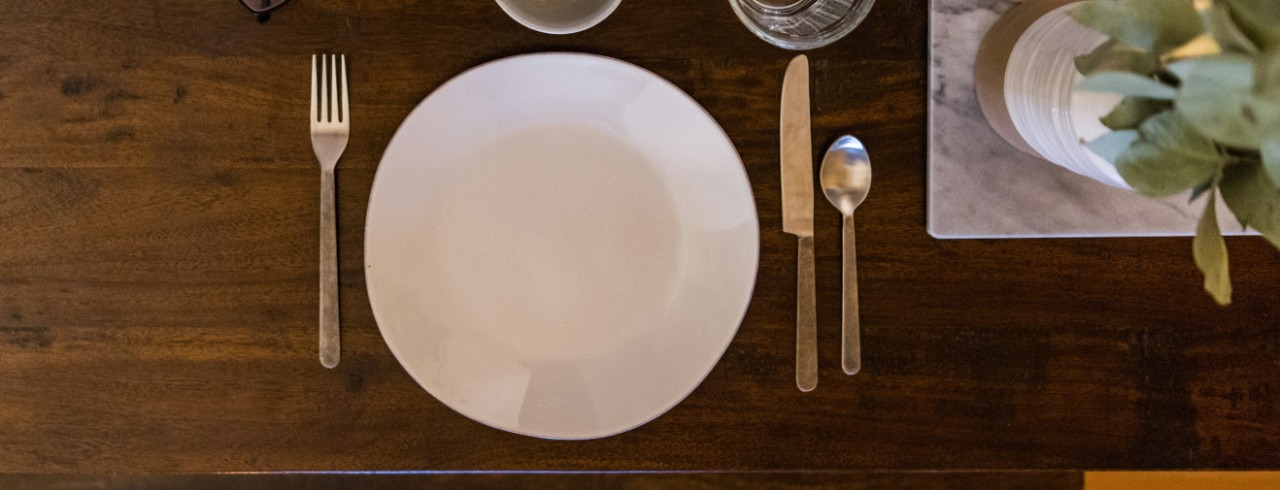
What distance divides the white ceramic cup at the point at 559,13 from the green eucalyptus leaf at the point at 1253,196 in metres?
0.39

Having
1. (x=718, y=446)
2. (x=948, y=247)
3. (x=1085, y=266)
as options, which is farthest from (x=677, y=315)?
(x=1085, y=266)

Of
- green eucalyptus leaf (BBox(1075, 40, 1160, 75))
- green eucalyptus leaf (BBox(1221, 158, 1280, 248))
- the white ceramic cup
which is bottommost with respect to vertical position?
the white ceramic cup

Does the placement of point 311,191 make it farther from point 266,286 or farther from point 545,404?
point 545,404

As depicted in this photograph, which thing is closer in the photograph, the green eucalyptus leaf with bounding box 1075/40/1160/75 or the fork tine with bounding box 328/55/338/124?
the green eucalyptus leaf with bounding box 1075/40/1160/75

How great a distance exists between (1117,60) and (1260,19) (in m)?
0.05

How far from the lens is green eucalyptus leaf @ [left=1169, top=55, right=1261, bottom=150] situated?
297 millimetres

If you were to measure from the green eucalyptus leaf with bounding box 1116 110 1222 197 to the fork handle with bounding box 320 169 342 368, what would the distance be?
0.51 metres

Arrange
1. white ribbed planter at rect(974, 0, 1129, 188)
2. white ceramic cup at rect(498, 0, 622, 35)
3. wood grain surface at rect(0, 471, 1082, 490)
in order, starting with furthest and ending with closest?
wood grain surface at rect(0, 471, 1082, 490), white ceramic cup at rect(498, 0, 622, 35), white ribbed planter at rect(974, 0, 1129, 188)

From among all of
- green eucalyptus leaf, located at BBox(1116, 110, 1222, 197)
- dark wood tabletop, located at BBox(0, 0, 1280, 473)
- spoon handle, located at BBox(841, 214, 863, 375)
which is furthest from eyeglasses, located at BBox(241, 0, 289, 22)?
green eucalyptus leaf, located at BBox(1116, 110, 1222, 197)

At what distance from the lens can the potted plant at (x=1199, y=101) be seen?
302 mm

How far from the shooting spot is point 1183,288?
1.93 feet

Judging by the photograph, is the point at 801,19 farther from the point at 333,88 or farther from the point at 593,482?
the point at 593,482

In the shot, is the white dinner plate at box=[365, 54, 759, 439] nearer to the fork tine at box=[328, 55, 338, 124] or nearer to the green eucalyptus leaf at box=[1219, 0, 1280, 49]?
the fork tine at box=[328, 55, 338, 124]

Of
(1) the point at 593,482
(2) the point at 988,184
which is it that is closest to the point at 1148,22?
(2) the point at 988,184
